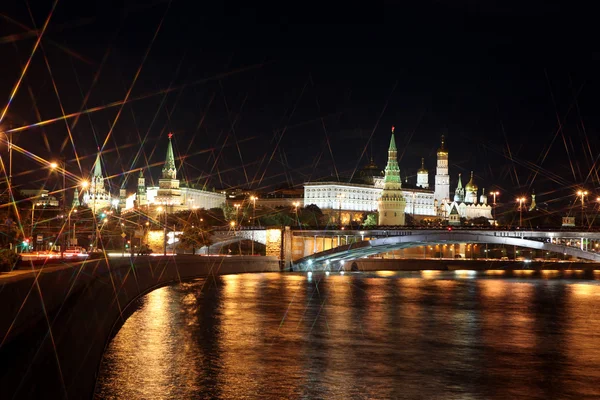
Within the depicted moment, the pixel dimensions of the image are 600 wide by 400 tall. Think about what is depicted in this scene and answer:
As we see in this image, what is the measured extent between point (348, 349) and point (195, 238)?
77.0m

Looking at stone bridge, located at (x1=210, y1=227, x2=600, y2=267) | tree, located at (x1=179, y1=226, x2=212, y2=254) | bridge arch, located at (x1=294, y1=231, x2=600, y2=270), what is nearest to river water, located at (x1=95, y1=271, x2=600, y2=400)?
bridge arch, located at (x1=294, y1=231, x2=600, y2=270)

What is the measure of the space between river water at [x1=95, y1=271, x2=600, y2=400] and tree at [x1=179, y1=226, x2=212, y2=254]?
53285 millimetres

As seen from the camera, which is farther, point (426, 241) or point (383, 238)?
point (426, 241)

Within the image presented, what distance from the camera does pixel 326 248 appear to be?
9644 centimetres

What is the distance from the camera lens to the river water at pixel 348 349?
20.0m

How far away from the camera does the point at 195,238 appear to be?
102625 mm

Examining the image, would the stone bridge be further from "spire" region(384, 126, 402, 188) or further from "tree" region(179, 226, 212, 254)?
"spire" region(384, 126, 402, 188)

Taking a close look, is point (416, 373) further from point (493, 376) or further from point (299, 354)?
point (299, 354)

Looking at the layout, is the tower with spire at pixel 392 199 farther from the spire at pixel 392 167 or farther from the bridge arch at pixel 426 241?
the bridge arch at pixel 426 241

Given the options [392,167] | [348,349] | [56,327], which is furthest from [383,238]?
[392,167]

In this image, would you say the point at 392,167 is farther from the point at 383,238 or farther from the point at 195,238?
the point at 383,238

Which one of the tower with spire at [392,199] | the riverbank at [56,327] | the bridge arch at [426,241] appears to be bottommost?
the riverbank at [56,327]

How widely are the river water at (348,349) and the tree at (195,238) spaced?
175 ft

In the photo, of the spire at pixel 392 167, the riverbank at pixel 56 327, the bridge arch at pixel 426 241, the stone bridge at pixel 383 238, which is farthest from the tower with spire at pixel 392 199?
the riverbank at pixel 56 327
